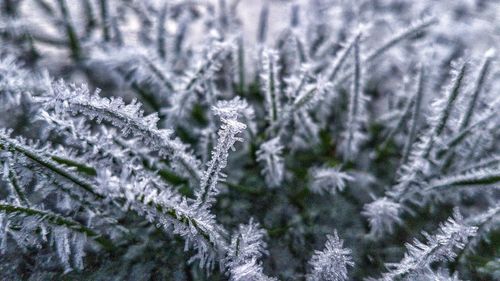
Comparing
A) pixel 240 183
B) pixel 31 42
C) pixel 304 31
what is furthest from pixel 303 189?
pixel 31 42

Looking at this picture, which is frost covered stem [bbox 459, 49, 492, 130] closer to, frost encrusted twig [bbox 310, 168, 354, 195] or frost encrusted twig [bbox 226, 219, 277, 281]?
frost encrusted twig [bbox 310, 168, 354, 195]

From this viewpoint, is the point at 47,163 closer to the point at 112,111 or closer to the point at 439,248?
the point at 112,111

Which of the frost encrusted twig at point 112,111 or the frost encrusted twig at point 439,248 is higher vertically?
the frost encrusted twig at point 112,111

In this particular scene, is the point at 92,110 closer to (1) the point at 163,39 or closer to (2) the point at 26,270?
(2) the point at 26,270

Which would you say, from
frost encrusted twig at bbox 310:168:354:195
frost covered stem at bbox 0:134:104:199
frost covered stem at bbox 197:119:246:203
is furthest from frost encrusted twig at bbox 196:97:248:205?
frost encrusted twig at bbox 310:168:354:195

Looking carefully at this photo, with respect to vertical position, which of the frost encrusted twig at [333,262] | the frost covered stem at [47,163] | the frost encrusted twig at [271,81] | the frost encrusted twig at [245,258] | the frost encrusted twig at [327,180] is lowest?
the frost encrusted twig at [333,262]

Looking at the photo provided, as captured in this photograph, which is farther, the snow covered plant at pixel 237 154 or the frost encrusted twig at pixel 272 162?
the frost encrusted twig at pixel 272 162

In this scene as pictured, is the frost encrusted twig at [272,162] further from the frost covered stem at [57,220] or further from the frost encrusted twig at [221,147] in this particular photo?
the frost covered stem at [57,220]

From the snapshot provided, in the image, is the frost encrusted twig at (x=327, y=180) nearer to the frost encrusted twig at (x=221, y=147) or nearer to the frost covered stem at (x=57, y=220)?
the frost encrusted twig at (x=221, y=147)

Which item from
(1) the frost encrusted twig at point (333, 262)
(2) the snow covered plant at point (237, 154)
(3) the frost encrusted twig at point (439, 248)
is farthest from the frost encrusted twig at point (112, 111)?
(3) the frost encrusted twig at point (439, 248)
